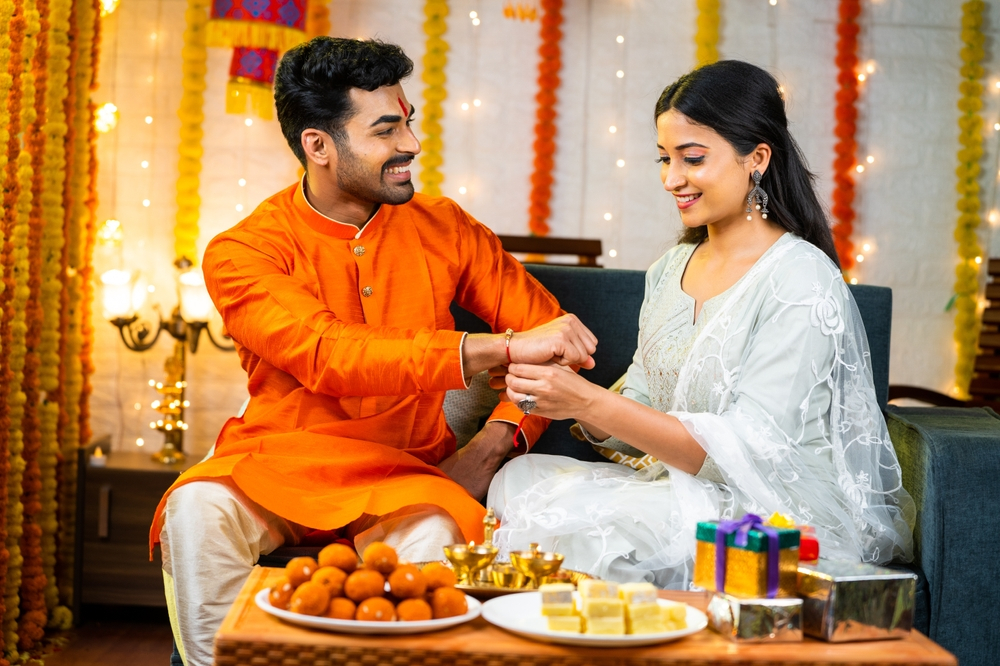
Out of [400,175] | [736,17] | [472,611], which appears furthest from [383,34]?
[472,611]

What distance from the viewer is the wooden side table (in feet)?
11.2

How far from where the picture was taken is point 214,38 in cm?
373

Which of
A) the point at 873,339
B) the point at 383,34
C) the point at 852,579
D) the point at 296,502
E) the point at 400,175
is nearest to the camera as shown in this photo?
the point at 852,579

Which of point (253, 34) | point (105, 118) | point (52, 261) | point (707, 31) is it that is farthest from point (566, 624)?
point (707, 31)

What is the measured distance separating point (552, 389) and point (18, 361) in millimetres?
1719

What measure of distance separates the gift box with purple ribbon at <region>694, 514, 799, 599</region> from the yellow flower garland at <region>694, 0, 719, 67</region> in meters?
3.21

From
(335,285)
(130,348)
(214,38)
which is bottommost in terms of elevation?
(130,348)

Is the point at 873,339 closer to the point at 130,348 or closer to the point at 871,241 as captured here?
the point at 871,241

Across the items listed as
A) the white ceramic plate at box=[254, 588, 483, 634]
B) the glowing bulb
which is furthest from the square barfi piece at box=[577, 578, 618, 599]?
the glowing bulb

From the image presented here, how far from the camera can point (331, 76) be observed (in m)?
2.42

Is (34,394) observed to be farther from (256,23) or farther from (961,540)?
(961,540)

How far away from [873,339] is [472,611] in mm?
1786

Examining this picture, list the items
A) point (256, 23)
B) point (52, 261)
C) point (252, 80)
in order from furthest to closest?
1. point (252, 80)
2. point (256, 23)
3. point (52, 261)

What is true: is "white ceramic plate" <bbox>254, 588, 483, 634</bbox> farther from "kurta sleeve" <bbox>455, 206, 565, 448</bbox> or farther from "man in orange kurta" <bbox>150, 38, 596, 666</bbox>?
"kurta sleeve" <bbox>455, 206, 565, 448</bbox>
